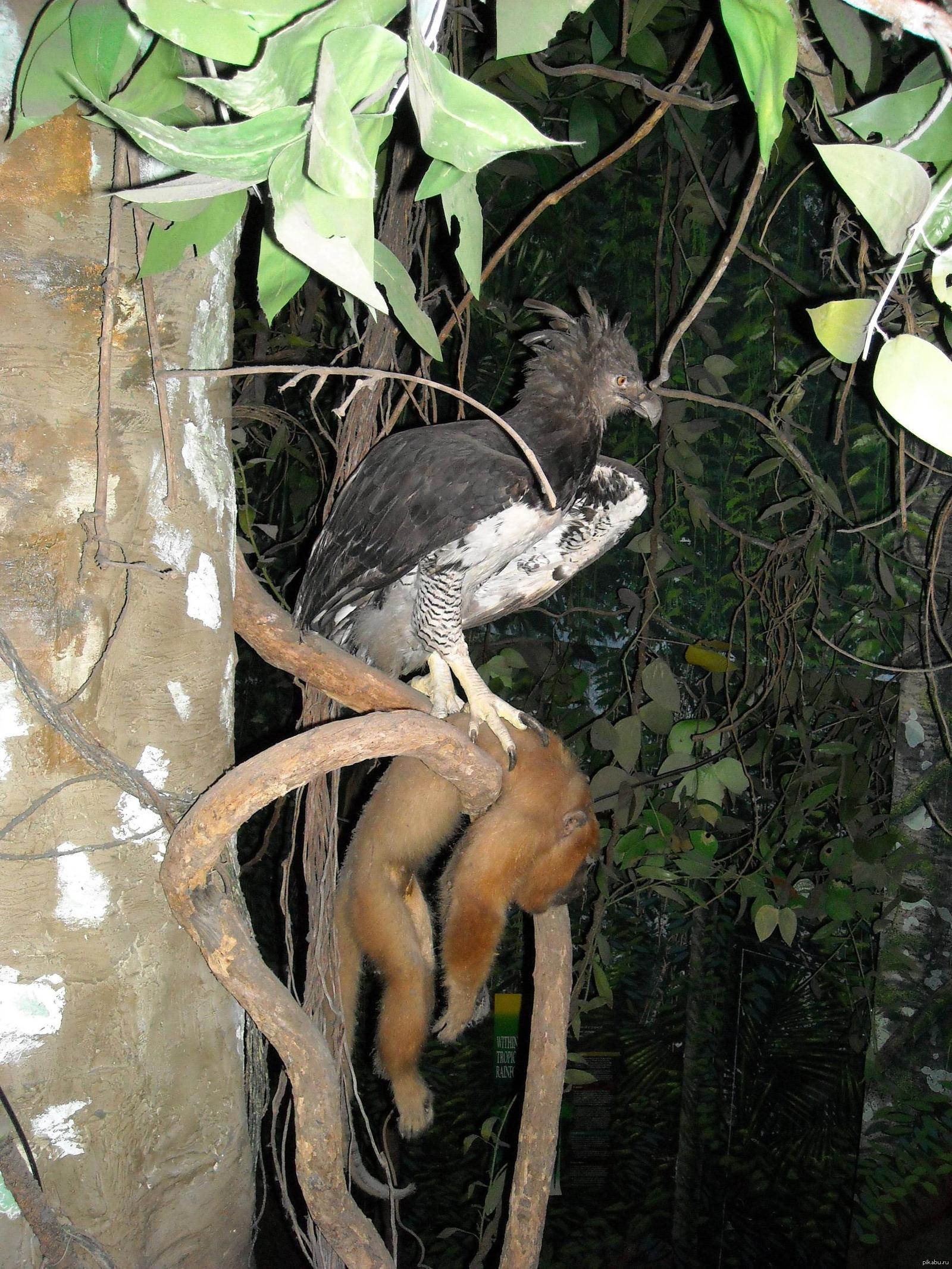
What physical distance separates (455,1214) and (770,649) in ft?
6.44

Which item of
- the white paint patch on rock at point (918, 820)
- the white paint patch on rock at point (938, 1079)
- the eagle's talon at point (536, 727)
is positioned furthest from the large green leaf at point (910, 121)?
the white paint patch on rock at point (938, 1079)

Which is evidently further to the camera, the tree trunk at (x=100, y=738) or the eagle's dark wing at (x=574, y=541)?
the eagle's dark wing at (x=574, y=541)

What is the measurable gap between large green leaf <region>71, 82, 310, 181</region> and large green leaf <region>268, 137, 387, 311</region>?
11mm

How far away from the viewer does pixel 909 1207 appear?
220cm

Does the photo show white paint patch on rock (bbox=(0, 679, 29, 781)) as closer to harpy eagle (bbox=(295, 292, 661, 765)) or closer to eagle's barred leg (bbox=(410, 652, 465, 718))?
harpy eagle (bbox=(295, 292, 661, 765))

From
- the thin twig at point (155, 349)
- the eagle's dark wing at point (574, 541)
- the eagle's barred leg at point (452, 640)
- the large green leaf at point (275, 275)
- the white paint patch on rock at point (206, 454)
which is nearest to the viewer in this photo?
the large green leaf at point (275, 275)

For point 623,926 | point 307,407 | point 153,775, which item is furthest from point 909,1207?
point 307,407

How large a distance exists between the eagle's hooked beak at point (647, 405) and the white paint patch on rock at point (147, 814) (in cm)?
107

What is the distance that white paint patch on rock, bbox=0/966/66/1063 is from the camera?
73 cm

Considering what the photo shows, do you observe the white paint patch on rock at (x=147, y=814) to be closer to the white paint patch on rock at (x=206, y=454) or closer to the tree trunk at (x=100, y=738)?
the tree trunk at (x=100, y=738)

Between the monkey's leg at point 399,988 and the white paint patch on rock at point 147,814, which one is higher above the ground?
the white paint patch on rock at point 147,814

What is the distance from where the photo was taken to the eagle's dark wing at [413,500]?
1.36m

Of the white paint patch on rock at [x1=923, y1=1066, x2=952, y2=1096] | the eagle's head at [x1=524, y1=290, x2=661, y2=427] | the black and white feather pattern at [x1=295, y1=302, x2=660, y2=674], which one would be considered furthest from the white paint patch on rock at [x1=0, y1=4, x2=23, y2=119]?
the white paint patch on rock at [x1=923, y1=1066, x2=952, y2=1096]

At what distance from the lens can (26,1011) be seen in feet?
2.41
